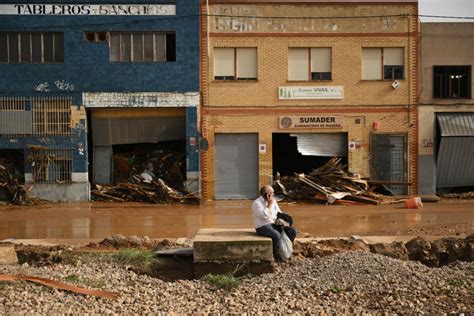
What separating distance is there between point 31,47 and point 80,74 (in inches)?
86.4

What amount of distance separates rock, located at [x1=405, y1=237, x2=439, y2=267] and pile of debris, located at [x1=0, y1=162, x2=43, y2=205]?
52.0 ft

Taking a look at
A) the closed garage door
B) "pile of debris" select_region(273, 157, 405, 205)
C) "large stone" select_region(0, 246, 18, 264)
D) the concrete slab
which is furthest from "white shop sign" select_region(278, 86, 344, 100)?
the concrete slab

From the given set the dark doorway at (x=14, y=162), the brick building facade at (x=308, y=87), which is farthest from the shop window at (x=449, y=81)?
the dark doorway at (x=14, y=162)

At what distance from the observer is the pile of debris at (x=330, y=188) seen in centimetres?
2358

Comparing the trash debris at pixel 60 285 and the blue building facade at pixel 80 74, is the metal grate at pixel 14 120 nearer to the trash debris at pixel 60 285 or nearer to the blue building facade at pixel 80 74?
the blue building facade at pixel 80 74

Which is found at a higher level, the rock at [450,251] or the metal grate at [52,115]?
the metal grate at [52,115]

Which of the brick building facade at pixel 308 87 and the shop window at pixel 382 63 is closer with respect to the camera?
the brick building facade at pixel 308 87

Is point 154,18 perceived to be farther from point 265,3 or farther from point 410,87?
point 410,87

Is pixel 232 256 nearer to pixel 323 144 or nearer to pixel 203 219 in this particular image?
pixel 203 219

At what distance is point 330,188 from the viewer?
23953 mm

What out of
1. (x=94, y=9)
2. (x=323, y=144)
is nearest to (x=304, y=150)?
(x=323, y=144)

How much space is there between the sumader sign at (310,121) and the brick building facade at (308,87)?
0.04 metres

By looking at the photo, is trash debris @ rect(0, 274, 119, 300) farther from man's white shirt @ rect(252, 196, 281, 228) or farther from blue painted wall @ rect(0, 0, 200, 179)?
blue painted wall @ rect(0, 0, 200, 179)

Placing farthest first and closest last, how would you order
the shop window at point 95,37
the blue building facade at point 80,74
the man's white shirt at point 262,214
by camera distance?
the shop window at point 95,37
the blue building facade at point 80,74
the man's white shirt at point 262,214
